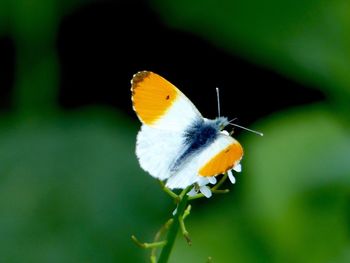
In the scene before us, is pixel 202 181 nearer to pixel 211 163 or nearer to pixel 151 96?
pixel 211 163

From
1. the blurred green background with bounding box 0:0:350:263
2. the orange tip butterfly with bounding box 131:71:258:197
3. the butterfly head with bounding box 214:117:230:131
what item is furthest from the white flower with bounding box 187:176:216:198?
the blurred green background with bounding box 0:0:350:263

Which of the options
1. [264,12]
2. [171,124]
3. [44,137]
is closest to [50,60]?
[44,137]

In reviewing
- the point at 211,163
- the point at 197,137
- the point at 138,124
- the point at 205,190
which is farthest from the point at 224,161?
the point at 138,124

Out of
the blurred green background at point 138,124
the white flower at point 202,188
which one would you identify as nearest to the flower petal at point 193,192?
the white flower at point 202,188

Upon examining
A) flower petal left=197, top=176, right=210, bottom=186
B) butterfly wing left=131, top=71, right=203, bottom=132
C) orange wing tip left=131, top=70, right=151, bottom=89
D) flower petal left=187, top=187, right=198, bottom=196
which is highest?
orange wing tip left=131, top=70, right=151, bottom=89

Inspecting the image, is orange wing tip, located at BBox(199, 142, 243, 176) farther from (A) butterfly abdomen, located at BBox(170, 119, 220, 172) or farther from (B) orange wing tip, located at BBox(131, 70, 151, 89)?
(B) orange wing tip, located at BBox(131, 70, 151, 89)

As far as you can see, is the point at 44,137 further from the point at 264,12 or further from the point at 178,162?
the point at 178,162
